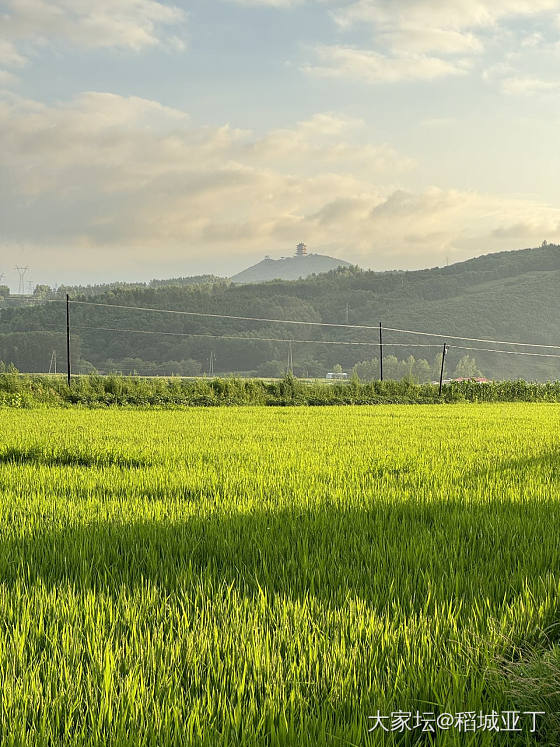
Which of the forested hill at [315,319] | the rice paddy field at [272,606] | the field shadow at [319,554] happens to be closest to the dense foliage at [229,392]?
the rice paddy field at [272,606]

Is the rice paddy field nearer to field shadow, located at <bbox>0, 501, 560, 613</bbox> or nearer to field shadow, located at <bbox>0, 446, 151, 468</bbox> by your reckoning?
field shadow, located at <bbox>0, 501, 560, 613</bbox>

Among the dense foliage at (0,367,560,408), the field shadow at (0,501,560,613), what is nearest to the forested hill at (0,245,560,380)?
the dense foliage at (0,367,560,408)

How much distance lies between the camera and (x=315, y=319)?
11988 centimetres

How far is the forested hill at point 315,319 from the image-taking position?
88312mm

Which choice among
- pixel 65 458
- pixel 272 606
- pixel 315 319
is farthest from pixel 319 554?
pixel 315 319

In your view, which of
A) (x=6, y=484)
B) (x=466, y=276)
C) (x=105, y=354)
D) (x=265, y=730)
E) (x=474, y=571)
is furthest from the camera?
(x=466, y=276)

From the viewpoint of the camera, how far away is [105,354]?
3450 inches

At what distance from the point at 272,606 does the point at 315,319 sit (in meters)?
118

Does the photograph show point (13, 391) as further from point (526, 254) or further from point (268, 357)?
point (526, 254)

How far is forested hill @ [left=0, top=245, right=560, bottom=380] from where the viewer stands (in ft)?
290

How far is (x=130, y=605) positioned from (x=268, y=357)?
313 feet

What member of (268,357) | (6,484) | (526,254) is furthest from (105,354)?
(526,254)

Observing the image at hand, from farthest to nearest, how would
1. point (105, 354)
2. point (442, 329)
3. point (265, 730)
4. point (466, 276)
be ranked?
point (466, 276)
point (442, 329)
point (105, 354)
point (265, 730)

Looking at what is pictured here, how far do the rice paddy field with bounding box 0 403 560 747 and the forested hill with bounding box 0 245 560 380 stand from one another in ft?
264
